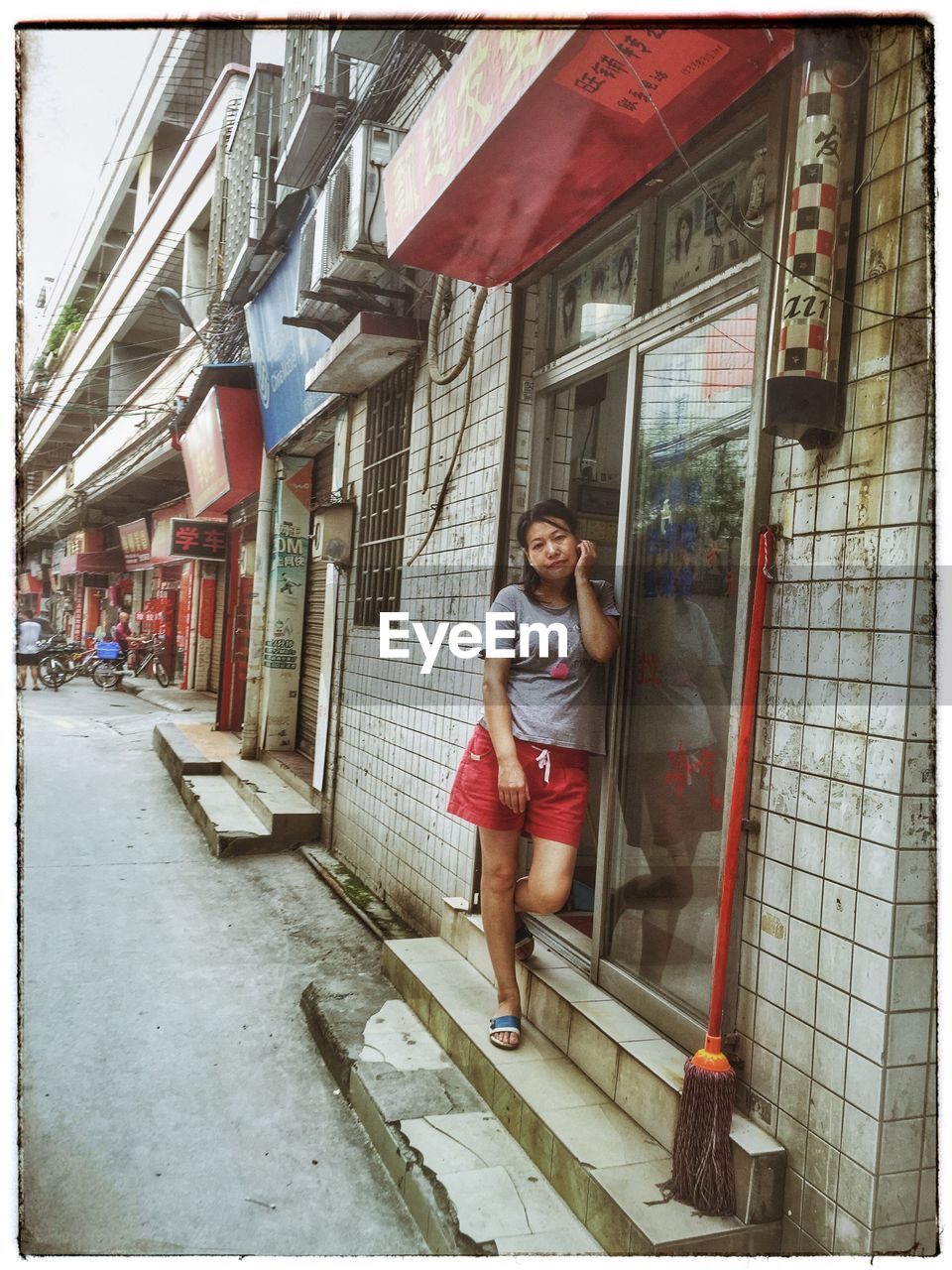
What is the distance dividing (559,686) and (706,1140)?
4.41ft

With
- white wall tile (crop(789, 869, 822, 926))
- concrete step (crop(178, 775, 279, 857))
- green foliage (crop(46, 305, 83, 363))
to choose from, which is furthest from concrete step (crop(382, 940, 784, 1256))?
concrete step (crop(178, 775, 279, 857))

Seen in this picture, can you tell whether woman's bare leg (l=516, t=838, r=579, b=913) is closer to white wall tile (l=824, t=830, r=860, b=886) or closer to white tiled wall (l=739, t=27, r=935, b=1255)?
white tiled wall (l=739, t=27, r=935, b=1255)

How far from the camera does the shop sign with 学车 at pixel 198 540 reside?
1290 centimetres

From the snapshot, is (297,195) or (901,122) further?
(297,195)

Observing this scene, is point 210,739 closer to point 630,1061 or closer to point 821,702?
point 630,1061

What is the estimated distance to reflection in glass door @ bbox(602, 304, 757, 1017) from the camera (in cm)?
261

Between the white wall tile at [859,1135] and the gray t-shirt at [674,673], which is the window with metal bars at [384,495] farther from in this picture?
the white wall tile at [859,1135]

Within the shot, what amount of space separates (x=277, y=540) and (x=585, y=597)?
6.58 m

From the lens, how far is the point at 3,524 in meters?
2.34

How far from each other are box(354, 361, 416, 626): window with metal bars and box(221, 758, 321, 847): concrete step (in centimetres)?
153

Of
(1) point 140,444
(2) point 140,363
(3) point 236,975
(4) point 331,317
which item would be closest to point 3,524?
(3) point 236,975

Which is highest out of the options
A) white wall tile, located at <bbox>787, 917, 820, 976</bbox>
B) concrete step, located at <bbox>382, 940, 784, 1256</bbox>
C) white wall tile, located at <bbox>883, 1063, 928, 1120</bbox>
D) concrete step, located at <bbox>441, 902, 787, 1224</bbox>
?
white wall tile, located at <bbox>787, 917, 820, 976</bbox>

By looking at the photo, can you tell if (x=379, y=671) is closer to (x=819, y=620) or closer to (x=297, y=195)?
(x=819, y=620)

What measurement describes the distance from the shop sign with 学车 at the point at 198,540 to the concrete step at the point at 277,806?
5788 mm
